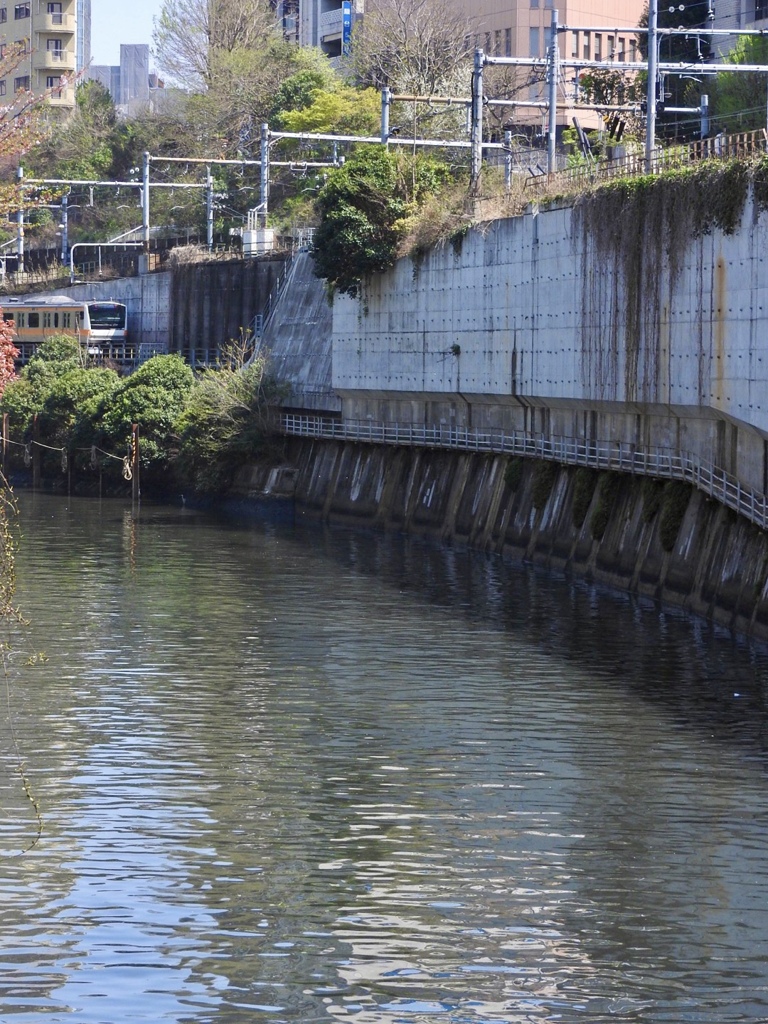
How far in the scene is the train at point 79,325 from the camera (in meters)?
96.4

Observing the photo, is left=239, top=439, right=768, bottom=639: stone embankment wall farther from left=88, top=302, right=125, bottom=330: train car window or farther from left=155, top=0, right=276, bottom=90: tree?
left=155, top=0, right=276, bottom=90: tree

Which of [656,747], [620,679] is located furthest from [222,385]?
[656,747]

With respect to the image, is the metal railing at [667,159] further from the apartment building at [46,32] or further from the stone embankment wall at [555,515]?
the apartment building at [46,32]

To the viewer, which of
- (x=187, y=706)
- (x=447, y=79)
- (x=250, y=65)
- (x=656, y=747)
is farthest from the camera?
(x=250, y=65)

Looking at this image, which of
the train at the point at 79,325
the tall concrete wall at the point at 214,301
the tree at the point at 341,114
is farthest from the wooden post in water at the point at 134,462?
the tree at the point at 341,114

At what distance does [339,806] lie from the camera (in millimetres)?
23297

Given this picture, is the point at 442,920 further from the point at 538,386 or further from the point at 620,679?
the point at 538,386

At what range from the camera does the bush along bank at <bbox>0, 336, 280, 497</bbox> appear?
74.2m

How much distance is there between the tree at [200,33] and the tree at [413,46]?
39.7 ft

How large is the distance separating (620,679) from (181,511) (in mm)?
40204

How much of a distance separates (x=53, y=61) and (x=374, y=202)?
86.4 metres

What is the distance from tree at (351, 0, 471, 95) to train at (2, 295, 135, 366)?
73.1ft

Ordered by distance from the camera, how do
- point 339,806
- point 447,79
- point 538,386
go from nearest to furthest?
point 339,806 → point 538,386 → point 447,79

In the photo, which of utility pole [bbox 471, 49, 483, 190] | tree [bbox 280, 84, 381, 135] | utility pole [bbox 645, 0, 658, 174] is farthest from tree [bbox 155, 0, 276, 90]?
utility pole [bbox 645, 0, 658, 174]
